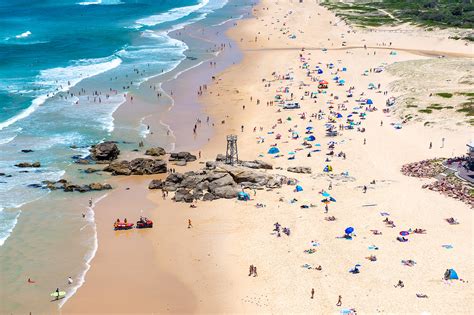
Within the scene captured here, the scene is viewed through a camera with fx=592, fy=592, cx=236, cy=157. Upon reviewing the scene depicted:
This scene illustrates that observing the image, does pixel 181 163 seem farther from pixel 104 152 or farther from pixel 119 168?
pixel 104 152

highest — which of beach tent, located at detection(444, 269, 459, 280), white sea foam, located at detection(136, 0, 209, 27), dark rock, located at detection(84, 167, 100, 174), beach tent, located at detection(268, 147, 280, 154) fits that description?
white sea foam, located at detection(136, 0, 209, 27)

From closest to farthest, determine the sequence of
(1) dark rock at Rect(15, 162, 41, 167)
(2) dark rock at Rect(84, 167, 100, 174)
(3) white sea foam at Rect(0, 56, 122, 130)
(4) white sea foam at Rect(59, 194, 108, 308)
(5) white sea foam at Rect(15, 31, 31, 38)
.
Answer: (4) white sea foam at Rect(59, 194, 108, 308)
(2) dark rock at Rect(84, 167, 100, 174)
(1) dark rock at Rect(15, 162, 41, 167)
(3) white sea foam at Rect(0, 56, 122, 130)
(5) white sea foam at Rect(15, 31, 31, 38)

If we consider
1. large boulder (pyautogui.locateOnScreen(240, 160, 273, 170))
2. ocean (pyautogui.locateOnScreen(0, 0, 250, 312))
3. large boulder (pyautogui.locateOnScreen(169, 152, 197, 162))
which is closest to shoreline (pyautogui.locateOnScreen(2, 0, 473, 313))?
large boulder (pyautogui.locateOnScreen(169, 152, 197, 162))

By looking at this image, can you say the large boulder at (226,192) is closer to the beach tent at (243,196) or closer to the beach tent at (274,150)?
the beach tent at (243,196)

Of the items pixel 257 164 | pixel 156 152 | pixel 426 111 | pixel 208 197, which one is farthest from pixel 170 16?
pixel 208 197

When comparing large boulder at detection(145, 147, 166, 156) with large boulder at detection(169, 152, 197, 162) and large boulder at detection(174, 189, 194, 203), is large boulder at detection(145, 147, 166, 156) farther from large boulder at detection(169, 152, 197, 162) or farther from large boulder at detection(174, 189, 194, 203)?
large boulder at detection(174, 189, 194, 203)

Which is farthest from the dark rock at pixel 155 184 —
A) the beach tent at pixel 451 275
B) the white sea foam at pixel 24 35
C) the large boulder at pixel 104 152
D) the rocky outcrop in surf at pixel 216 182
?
the white sea foam at pixel 24 35

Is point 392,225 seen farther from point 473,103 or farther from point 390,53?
point 390,53
